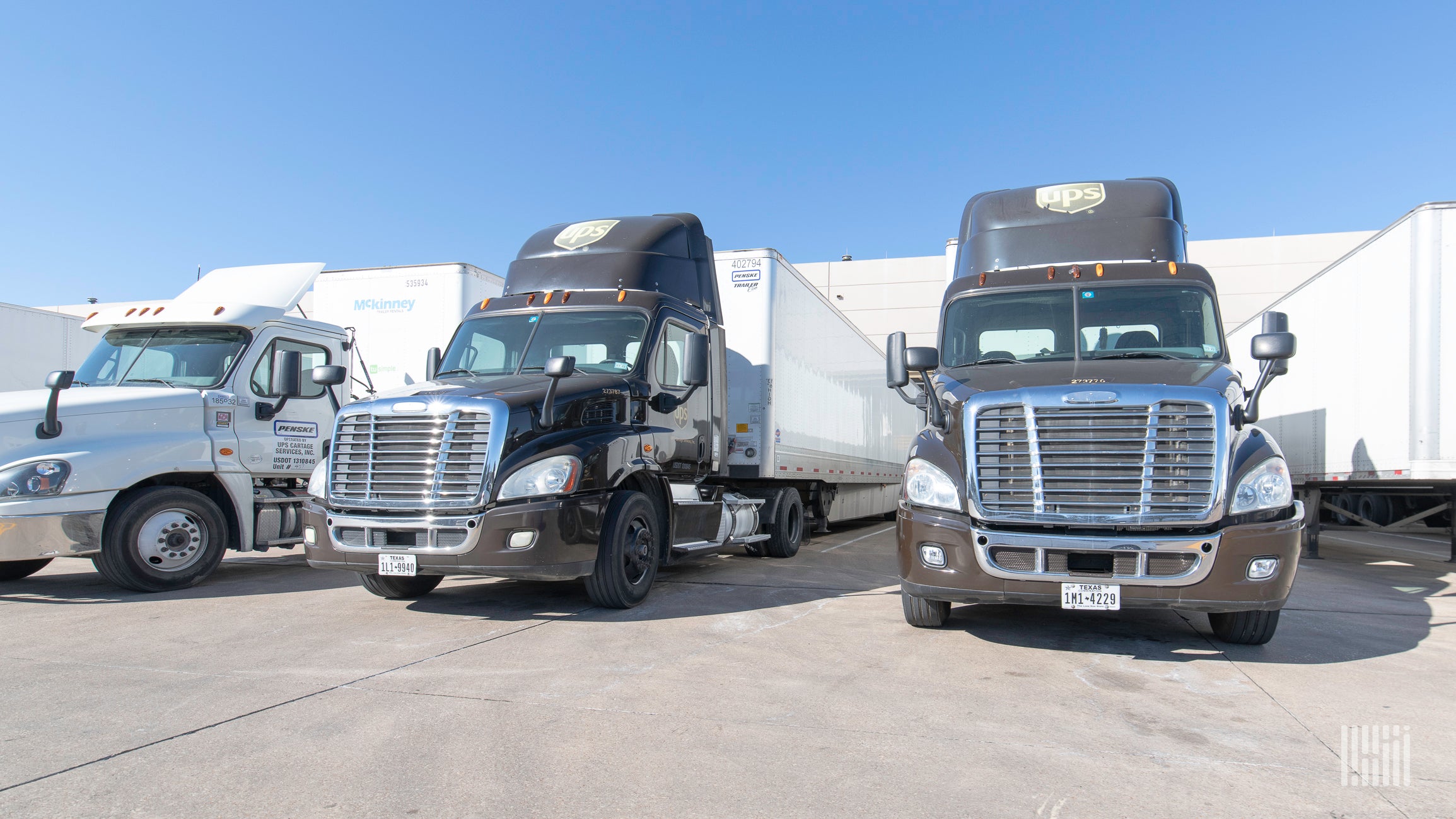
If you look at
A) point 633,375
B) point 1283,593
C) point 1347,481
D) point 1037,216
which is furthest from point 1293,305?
point 633,375

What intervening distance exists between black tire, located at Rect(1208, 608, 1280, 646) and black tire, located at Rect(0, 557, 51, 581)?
9757mm

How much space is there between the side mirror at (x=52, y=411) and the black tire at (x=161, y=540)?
74 centimetres

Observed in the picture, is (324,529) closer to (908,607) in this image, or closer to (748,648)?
(748,648)

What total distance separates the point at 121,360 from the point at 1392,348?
12736 millimetres

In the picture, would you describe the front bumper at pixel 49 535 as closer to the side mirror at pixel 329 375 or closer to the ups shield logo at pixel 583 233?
the side mirror at pixel 329 375

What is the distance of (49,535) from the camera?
6.96m

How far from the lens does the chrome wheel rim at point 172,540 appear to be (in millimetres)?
7645

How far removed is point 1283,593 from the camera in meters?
5.27

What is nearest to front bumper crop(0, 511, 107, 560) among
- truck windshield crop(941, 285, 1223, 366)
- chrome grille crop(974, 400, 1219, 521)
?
chrome grille crop(974, 400, 1219, 521)

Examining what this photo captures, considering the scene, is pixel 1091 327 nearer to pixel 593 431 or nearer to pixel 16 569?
pixel 593 431

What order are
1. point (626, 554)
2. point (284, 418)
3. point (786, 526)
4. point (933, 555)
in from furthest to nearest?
point (786, 526) < point (284, 418) < point (626, 554) < point (933, 555)

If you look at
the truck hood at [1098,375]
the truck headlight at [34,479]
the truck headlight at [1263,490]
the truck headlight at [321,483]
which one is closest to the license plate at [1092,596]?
the truck headlight at [1263,490]

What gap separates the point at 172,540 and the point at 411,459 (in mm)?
3068

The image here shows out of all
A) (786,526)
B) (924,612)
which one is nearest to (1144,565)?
(924,612)
